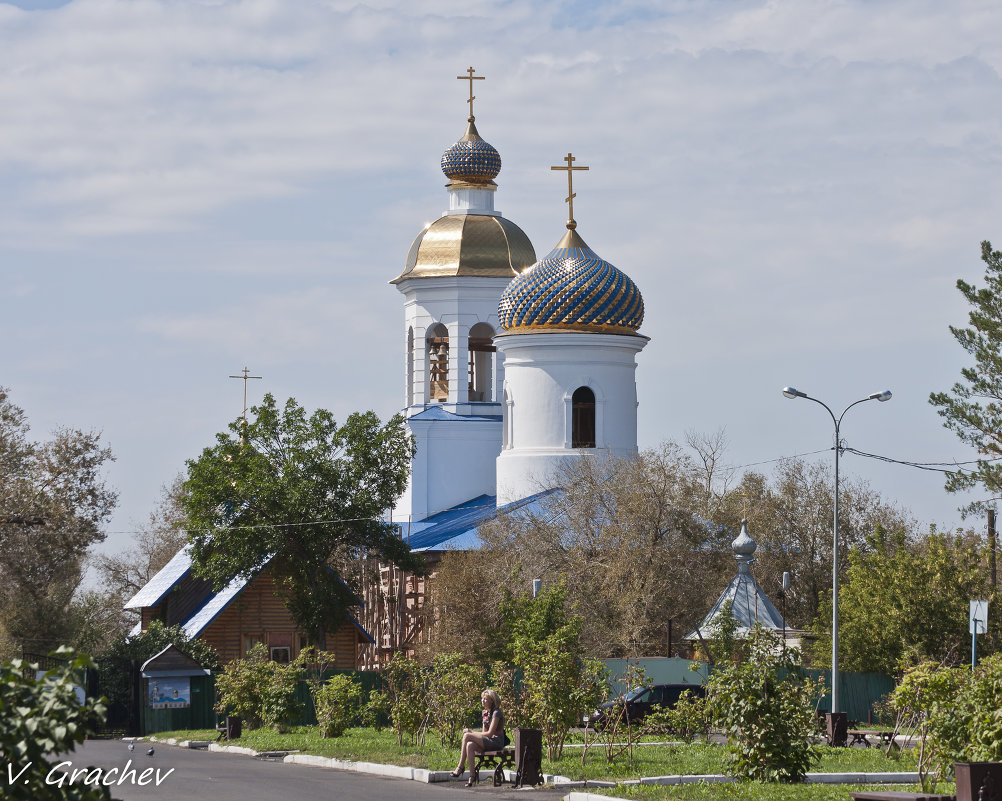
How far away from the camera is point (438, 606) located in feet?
116

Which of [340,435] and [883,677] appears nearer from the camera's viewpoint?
[883,677]

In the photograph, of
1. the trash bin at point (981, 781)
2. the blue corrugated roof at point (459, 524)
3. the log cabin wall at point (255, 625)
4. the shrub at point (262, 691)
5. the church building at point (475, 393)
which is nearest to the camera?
the trash bin at point (981, 781)

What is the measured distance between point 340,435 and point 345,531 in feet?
6.96

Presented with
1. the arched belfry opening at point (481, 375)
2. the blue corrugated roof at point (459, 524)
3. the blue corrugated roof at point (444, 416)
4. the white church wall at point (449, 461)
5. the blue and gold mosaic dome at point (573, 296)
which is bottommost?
the blue corrugated roof at point (459, 524)

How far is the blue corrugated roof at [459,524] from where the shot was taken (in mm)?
38625

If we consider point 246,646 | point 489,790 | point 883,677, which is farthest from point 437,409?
point 489,790

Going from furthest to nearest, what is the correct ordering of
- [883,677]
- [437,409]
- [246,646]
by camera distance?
[437,409] → [246,646] → [883,677]

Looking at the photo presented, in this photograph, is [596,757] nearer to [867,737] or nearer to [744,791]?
[744,791]

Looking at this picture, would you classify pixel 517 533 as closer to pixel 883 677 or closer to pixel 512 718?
pixel 883 677

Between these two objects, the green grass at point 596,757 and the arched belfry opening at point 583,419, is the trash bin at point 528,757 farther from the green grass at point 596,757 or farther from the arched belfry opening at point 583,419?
the arched belfry opening at point 583,419

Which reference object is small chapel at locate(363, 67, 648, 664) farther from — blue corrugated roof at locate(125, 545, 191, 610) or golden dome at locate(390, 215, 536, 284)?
blue corrugated roof at locate(125, 545, 191, 610)

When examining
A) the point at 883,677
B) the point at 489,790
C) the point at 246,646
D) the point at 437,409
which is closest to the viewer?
the point at 489,790

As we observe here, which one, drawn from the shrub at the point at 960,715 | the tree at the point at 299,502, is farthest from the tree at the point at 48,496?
the shrub at the point at 960,715

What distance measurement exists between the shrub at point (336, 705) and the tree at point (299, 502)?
10394 mm
